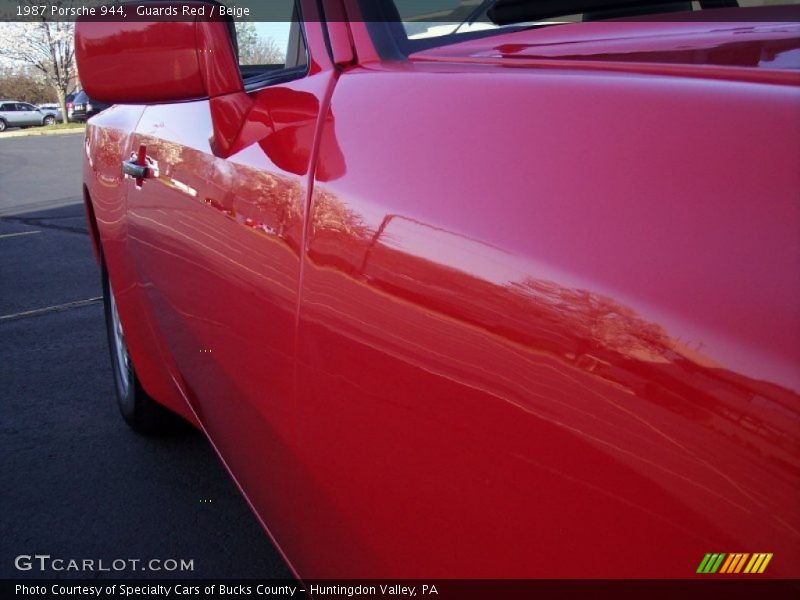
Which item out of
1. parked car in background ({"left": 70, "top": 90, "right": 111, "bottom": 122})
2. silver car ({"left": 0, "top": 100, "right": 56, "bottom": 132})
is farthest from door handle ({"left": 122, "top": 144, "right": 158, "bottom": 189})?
silver car ({"left": 0, "top": 100, "right": 56, "bottom": 132})

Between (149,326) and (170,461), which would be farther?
(170,461)

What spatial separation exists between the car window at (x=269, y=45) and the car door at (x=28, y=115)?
47.5 meters

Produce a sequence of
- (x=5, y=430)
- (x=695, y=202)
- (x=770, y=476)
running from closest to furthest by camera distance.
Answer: (x=770, y=476), (x=695, y=202), (x=5, y=430)

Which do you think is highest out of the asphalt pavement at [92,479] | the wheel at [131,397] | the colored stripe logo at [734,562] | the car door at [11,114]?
the colored stripe logo at [734,562]

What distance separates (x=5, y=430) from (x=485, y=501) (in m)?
2.93

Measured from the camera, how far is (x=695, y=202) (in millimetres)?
712

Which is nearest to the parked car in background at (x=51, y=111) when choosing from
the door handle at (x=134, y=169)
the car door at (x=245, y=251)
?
the door handle at (x=134, y=169)

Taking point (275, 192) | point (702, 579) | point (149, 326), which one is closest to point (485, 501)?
point (702, 579)

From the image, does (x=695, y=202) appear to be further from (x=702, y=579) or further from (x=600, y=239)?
(x=702, y=579)

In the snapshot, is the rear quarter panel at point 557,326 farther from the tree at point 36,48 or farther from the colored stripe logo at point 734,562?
the tree at point 36,48

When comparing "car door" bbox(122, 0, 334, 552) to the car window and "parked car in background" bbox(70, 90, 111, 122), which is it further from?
"parked car in background" bbox(70, 90, 111, 122)

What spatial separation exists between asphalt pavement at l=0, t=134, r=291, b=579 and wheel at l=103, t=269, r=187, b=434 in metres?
0.08

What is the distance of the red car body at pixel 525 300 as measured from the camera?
66 centimetres

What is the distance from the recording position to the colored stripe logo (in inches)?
24.3
